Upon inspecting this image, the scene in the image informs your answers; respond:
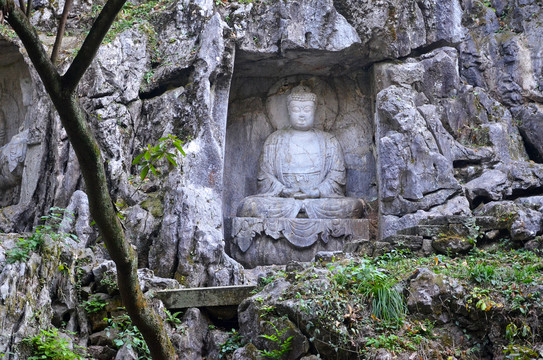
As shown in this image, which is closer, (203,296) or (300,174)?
(203,296)

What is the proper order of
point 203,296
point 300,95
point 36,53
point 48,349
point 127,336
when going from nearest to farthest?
point 36,53 < point 48,349 < point 127,336 < point 203,296 < point 300,95

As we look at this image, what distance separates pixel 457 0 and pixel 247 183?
4.82 meters

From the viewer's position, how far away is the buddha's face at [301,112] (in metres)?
12.2

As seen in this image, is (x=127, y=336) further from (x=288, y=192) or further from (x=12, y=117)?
(x=12, y=117)

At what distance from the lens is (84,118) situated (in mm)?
4680

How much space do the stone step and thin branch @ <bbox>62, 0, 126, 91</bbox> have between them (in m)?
3.39

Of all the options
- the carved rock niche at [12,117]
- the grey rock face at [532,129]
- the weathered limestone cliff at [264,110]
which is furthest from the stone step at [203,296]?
the grey rock face at [532,129]

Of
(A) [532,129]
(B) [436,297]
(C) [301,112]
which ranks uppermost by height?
(C) [301,112]

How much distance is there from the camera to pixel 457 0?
1217cm

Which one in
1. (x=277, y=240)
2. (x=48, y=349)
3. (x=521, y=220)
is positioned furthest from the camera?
(x=277, y=240)

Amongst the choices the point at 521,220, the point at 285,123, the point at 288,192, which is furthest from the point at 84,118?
the point at 285,123

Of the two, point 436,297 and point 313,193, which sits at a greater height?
point 313,193

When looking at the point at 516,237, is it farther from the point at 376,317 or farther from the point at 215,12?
the point at 215,12

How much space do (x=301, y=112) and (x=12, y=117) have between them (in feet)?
16.2
